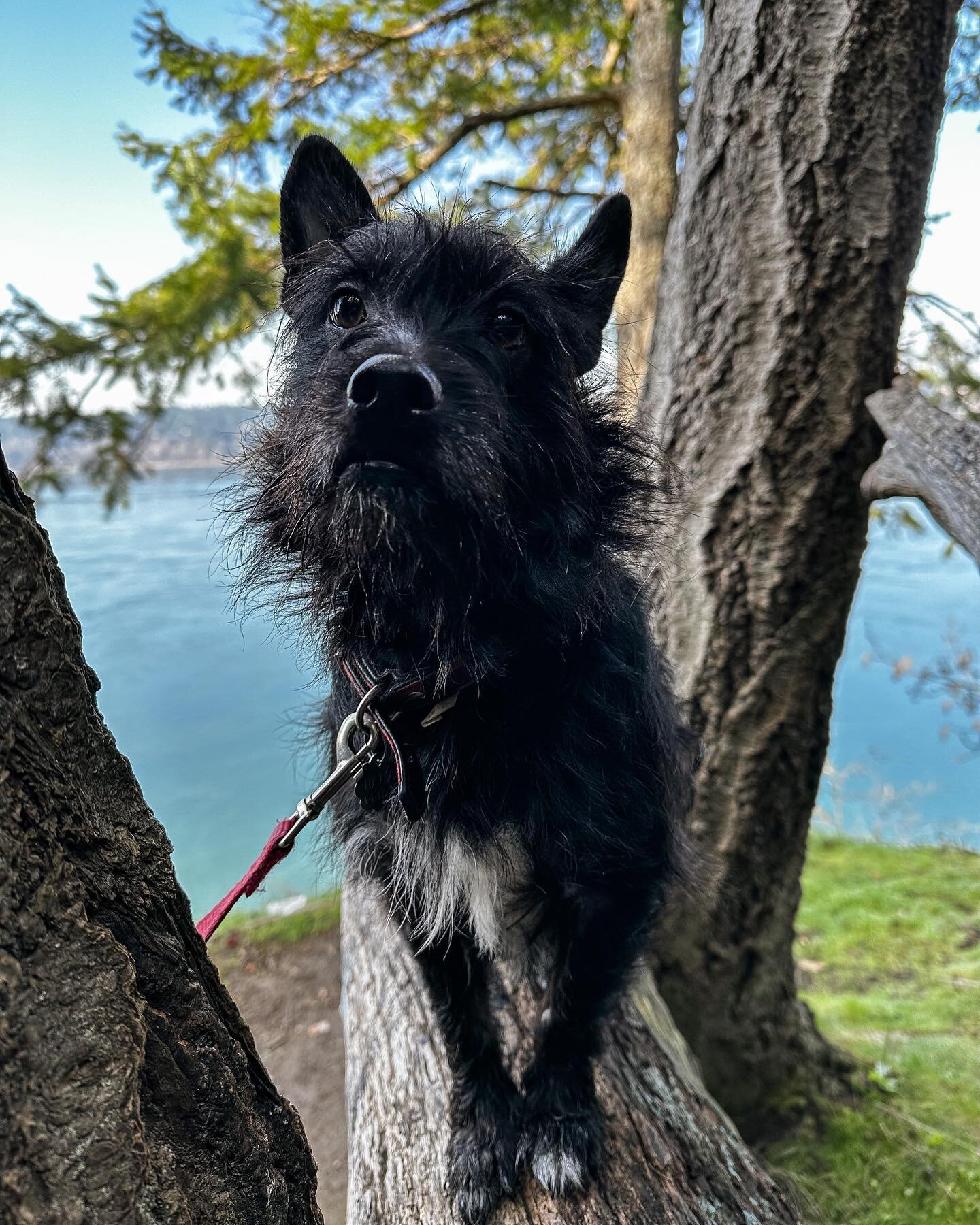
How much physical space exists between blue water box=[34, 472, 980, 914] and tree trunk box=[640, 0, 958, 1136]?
200 inches

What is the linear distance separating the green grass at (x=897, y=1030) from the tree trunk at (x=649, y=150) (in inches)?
176

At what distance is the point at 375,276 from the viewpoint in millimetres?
1543

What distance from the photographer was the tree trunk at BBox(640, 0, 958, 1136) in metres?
2.34

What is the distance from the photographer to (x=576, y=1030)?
1979mm

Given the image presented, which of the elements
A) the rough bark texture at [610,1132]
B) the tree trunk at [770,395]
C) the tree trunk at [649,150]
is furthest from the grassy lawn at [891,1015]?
the tree trunk at [649,150]

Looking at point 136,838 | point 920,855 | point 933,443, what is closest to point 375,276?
point 136,838

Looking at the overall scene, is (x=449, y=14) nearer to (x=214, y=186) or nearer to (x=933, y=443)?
(x=214, y=186)

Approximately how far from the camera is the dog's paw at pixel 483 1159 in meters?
1.82

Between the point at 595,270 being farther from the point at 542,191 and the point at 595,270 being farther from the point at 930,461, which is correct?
the point at 542,191

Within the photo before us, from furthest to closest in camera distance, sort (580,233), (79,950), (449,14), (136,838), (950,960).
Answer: (449,14) < (950,960) < (580,233) < (136,838) < (79,950)

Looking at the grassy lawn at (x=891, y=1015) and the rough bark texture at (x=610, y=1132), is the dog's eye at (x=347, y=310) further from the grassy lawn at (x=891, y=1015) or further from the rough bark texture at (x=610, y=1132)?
the grassy lawn at (x=891, y=1015)

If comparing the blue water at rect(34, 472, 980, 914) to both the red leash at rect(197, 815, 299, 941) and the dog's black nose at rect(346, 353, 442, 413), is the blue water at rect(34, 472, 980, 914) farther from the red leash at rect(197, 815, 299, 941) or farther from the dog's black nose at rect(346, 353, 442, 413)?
the dog's black nose at rect(346, 353, 442, 413)

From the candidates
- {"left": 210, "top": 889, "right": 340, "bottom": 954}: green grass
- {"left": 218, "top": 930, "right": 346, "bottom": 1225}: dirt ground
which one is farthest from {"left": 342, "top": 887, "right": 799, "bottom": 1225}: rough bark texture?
{"left": 210, "top": 889, "right": 340, "bottom": 954}: green grass

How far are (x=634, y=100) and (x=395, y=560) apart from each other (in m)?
5.72
